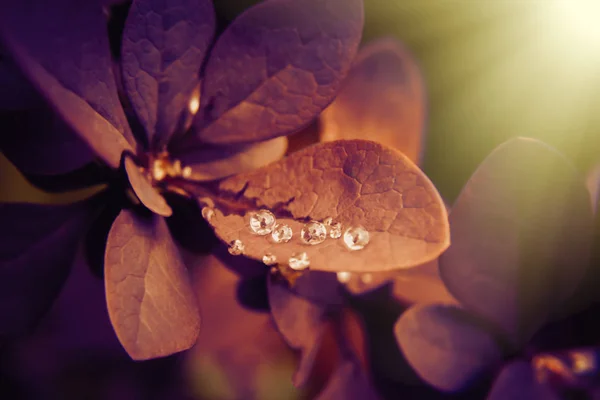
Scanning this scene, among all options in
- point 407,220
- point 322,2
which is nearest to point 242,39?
point 322,2

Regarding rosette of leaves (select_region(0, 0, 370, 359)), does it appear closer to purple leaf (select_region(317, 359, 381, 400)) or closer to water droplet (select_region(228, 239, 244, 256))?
water droplet (select_region(228, 239, 244, 256))

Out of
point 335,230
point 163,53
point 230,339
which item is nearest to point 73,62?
point 163,53

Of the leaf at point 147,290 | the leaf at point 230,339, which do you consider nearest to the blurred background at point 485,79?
the leaf at point 230,339

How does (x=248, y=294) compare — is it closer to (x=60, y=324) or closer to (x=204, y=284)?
(x=204, y=284)

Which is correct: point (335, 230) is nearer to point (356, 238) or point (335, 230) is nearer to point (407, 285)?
point (356, 238)

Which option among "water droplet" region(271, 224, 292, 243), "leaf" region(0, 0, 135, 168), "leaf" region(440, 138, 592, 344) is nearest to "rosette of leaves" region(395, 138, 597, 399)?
"leaf" region(440, 138, 592, 344)

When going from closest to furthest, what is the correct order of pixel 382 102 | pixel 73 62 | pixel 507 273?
1. pixel 73 62
2. pixel 507 273
3. pixel 382 102
